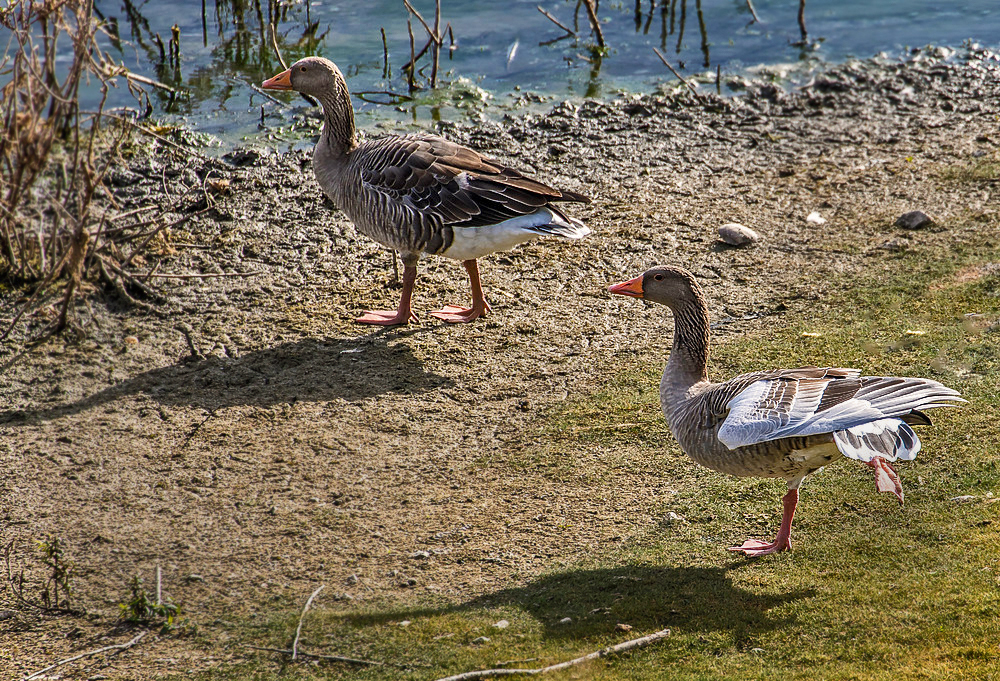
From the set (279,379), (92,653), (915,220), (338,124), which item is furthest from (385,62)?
(92,653)

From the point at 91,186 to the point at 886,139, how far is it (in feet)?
24.2

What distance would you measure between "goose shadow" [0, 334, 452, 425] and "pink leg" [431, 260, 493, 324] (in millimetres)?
435

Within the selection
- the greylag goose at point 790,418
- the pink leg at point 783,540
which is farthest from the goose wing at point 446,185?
the pink leg at point 783,540

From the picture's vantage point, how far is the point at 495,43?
12.6 m

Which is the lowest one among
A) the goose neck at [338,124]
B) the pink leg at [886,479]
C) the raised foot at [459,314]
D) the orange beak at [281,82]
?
the raised foot at [459,314]

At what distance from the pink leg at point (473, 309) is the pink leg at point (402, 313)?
19 cm

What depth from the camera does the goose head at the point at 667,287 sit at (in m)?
5.11

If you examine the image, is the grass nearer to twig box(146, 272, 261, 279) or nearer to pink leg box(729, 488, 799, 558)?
pink leg box(729, 488, 799, 558)

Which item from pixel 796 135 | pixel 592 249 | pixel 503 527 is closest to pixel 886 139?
pixel 796 135

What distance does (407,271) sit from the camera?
23.6 feet

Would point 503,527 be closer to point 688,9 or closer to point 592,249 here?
point 592,249

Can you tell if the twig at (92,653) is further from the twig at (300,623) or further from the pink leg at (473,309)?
the pink leg at (473,309)

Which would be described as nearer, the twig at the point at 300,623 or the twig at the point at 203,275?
the twig at the point at 300,623

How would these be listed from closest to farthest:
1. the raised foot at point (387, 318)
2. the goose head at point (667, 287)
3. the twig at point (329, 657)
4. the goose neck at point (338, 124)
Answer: the twig at point (329, 657) < the goose head at point (667, 287) < the raised foot at point (387, 318) < the goose neck at point (338, 124)
